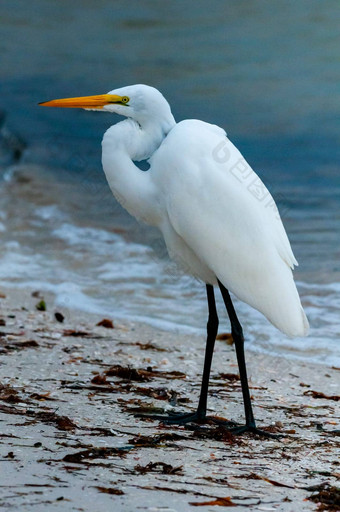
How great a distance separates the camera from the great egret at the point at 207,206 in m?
3.37

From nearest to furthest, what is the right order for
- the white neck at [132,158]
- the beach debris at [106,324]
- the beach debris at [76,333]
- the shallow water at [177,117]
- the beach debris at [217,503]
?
the beach debris at [217,503], the white neck at [132,158], the beach debris at [76,333], the beach debris at [106,324], the shallow water at [177,117]

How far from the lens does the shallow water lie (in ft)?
21.4

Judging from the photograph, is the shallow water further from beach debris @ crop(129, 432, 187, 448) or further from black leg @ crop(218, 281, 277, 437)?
beach debris @ crop(129, 432, 187, 448)

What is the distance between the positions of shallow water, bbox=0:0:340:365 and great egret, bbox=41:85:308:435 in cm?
159

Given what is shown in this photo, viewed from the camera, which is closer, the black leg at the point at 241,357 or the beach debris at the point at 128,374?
the black leg at the point at 241,357

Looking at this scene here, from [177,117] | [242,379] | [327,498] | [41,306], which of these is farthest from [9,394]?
[177,117]

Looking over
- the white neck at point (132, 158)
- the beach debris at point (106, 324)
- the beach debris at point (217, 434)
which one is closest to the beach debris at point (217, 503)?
the beach debris at point (217, 434)

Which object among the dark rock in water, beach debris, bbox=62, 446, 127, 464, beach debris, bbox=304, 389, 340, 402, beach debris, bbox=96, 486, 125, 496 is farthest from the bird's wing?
the dark rock in water

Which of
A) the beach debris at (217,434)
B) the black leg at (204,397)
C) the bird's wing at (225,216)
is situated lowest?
the beach debris at (217,434)

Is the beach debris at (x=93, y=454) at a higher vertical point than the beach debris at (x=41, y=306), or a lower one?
lower

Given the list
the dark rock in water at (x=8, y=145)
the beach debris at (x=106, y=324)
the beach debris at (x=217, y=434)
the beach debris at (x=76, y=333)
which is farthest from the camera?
the dark rock in water at (x=8, y=145)

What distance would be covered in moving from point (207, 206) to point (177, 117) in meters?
8.85

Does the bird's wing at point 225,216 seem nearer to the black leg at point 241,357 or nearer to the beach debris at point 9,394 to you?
the black leg at point 241,357

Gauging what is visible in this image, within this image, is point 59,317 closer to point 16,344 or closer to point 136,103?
point 16,344
